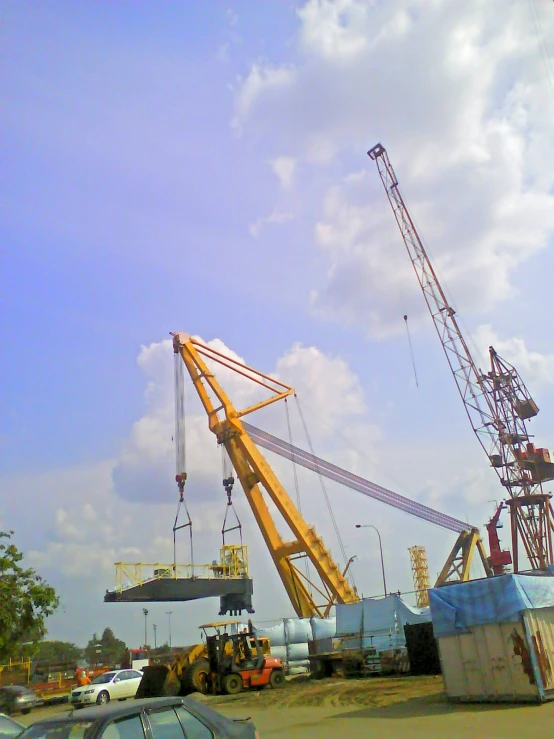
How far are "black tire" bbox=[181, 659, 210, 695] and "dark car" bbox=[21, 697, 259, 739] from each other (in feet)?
61.6

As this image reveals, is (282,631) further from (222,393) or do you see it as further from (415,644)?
(222,393)

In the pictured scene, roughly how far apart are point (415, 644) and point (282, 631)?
10.9m

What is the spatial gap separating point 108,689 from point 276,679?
6.93 metres

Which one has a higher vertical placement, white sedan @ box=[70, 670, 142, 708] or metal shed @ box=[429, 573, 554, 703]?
white sedan @ box=[70, 670, 142, 708]

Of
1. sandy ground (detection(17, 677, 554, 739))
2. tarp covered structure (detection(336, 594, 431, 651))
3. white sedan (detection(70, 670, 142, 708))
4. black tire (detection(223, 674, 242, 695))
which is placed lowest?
sandy ground (detection(17, 677, 554, 739))

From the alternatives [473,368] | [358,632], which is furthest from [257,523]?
[473,368]

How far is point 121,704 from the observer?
6.93 m

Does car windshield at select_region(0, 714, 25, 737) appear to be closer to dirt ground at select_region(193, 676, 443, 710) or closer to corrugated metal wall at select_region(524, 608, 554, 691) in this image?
corrugated metal wall at select_region(524, 608, 554, 691)

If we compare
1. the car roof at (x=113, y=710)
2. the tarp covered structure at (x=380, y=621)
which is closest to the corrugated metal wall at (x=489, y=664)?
the car roof at (x=113, y=710)

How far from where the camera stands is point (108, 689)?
2630 cm

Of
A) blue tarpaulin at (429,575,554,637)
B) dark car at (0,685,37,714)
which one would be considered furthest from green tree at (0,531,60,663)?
blue tarpaulin at (429,575,554,637)

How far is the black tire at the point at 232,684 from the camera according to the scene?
2427 centimetres

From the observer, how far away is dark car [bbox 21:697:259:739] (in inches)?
Result: 244

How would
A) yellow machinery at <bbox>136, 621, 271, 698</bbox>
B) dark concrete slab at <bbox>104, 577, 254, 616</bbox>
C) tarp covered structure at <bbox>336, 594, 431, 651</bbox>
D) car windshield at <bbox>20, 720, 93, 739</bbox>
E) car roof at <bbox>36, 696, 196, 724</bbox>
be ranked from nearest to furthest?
car windshield at <bbox>20, 720, 93, 739</bbox>
car roof at <bbox>36, 696, 196, 724</bbox>
yellow machinery at <bbox>136, 621, 271, 698</bbox>
tarp covered structure at <bbox>336, 594, 431, 651</bbox>
dark concrete slab at <bbox>104, 577, 254, 616</bbox>
